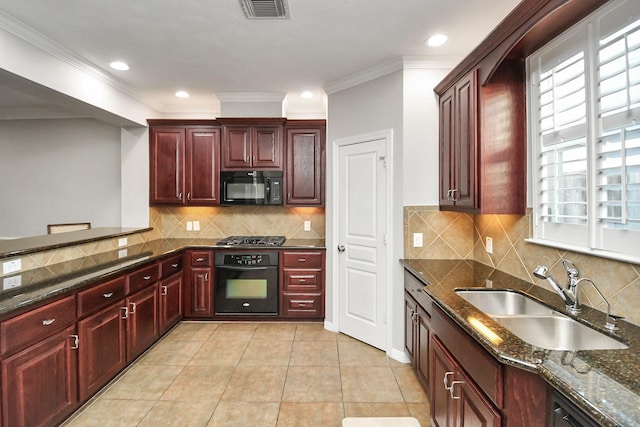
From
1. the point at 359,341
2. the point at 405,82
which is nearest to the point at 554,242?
the point at 405,82

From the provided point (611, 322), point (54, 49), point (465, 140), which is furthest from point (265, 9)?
point (611, 322)

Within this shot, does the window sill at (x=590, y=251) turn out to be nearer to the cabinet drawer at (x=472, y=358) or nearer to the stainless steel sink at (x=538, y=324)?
the stainless steel sink at (x=538, y=324)

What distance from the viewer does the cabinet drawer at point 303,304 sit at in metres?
3.80

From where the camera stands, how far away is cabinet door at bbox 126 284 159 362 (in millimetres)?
2754

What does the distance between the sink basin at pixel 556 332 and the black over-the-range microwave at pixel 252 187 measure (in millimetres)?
2895

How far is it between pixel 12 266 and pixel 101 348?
2.85ft

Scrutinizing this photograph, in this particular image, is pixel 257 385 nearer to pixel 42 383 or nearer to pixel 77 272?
pixel 42 383

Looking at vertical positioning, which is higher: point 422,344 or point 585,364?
point 585,364

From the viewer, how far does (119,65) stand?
9.96 ft

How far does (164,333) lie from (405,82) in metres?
3.49

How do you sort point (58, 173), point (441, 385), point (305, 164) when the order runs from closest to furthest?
point (441, 385)
point (305, 164)
point (58, 173)

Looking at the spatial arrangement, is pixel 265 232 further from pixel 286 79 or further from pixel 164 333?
pixel 286 79

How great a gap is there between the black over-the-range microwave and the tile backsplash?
5.72ft

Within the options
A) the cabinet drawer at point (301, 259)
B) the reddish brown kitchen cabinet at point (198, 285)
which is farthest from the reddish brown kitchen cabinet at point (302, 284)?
the reddish brown kitchen cabinet at point (198, 285)
